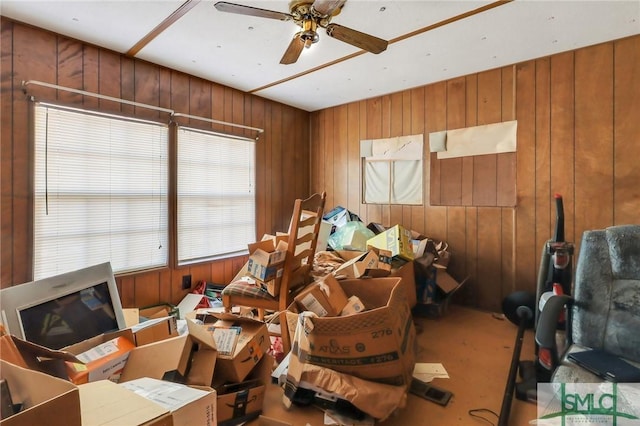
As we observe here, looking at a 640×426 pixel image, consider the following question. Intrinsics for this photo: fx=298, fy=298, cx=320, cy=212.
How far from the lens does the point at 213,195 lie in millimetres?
3375

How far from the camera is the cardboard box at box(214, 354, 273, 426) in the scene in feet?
4.73

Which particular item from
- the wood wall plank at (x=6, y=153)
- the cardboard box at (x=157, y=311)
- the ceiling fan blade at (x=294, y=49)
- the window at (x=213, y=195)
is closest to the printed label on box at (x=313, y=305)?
the cardboard box at (x=157, y=311)

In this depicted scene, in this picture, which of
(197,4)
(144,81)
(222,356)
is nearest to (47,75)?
(144,81)

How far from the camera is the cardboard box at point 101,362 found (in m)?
1.21

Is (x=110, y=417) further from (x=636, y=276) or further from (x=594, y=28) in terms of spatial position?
(x=594, y=28)

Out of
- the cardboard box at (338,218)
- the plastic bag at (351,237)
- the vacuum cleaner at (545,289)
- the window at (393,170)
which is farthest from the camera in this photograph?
the cardboard box at (338,218)

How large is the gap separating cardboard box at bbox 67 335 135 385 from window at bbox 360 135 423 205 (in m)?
2.99

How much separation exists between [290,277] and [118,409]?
1.46 m

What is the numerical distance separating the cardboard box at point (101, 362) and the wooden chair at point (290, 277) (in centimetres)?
88

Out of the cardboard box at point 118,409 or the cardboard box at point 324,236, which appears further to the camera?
the cardboard box at point 324,236

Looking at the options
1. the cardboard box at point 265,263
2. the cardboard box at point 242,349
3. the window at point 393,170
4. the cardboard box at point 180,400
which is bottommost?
the cardboard box at point 242,349

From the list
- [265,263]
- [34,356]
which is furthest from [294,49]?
[34,356]

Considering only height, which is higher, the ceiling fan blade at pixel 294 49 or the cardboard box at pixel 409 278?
the ceiling fan blade at pixel 294 49

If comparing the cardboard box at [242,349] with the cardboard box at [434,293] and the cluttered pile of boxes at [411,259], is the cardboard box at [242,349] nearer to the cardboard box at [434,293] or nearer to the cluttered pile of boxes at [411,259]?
the cluttered pile of boxes at [411,259]
